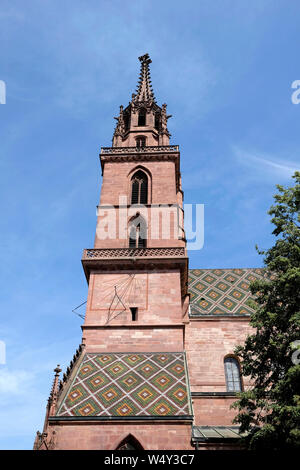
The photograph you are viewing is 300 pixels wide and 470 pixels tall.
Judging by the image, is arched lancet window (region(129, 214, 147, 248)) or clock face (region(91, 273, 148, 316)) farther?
arched lancet window (region(129, 214, 147, 248))

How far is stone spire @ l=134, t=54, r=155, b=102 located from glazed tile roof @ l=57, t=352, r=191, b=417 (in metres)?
19.4

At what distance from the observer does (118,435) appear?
11469 mm

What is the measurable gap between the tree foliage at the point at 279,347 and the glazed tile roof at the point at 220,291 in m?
7.20

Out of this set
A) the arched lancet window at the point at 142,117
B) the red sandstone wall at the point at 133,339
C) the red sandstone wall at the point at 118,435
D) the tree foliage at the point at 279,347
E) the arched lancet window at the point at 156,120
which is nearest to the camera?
the tree foliage at the point at 279,347

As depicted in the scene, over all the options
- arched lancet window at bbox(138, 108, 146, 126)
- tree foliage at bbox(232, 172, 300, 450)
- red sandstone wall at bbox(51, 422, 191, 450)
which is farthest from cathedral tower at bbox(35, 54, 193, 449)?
tree foliage at bbox(232, 172, 300, 450)

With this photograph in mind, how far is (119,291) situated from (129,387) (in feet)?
15.1

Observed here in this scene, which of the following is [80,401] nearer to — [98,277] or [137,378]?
[137,378]

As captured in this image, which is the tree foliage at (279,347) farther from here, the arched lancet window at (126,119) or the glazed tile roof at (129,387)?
the arched lancet window at (126,119)

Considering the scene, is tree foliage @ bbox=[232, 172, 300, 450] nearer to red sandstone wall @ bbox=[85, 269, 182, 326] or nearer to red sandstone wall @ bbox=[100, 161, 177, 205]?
red sandstone wall @ bbox=[85, 269, 182, 326]

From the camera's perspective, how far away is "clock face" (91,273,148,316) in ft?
54.1

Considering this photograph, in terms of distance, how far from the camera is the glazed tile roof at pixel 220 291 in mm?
19516

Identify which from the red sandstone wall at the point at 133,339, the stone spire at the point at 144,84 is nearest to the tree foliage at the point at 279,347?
the red sandstone wall at the point at 133,339
